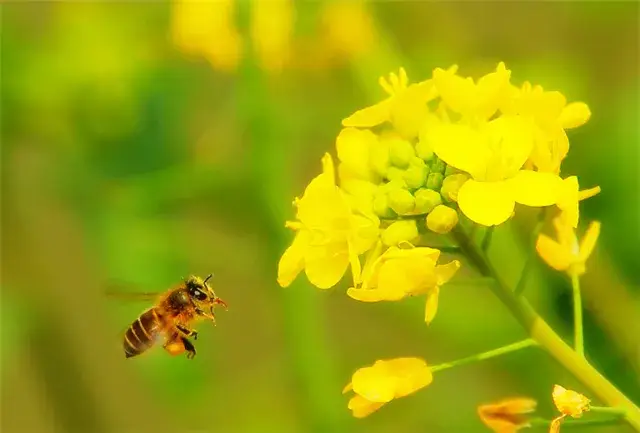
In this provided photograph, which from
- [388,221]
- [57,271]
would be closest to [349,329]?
[57,271]

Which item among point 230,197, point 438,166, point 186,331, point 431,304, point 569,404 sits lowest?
point 569,404

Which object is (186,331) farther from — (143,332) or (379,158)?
(379,158)

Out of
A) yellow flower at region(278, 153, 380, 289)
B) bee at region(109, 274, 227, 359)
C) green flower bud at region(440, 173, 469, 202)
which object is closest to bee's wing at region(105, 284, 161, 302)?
bee at region(109, 274, 227, 359)

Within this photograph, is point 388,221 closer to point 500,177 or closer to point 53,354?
point 500,177

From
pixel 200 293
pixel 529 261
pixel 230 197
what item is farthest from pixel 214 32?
pixel 529 261

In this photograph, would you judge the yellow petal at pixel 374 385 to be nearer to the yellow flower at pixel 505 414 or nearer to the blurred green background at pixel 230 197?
the yellow flower at pixel 505 414

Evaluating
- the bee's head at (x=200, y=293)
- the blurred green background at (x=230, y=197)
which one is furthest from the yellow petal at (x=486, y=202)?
the blurred green background at (x=230, y=197)
